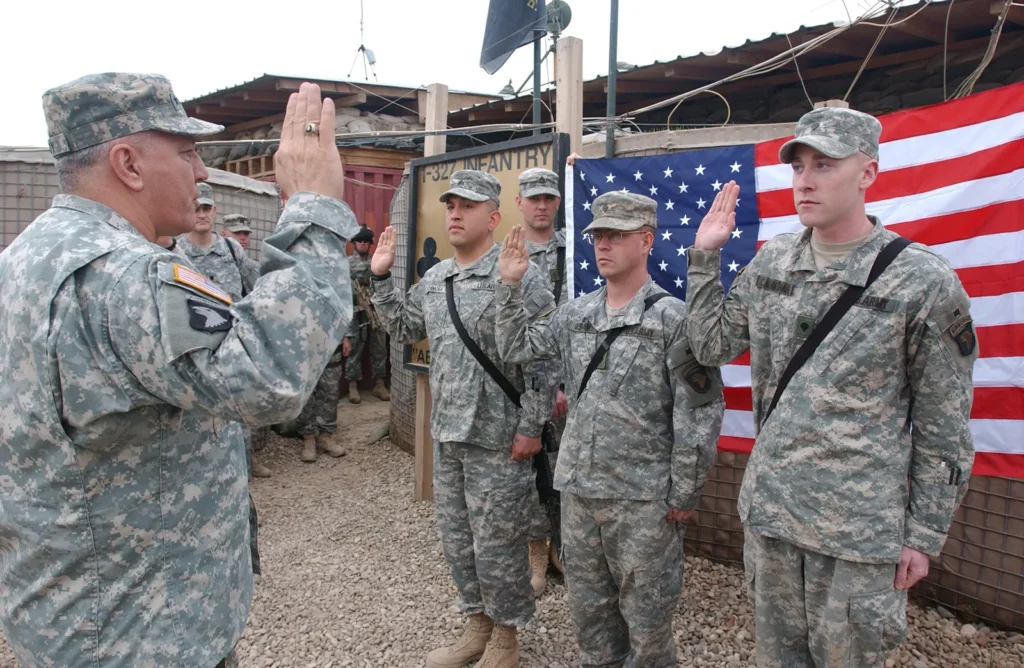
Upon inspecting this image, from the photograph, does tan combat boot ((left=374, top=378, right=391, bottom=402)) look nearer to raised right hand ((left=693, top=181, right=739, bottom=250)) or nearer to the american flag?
the american flag

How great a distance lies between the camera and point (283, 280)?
1.29 metres

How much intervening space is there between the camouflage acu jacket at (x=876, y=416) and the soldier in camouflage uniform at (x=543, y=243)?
5.28 ft

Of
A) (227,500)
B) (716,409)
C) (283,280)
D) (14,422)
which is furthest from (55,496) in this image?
(716,409)

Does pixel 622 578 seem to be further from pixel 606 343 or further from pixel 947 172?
pixel 947 172

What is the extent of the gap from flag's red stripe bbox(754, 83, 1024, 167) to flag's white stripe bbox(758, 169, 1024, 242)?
0.24 meters

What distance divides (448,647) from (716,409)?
171 cm

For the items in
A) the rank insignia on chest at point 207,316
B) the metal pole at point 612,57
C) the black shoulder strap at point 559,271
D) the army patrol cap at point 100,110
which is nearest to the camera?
the rank insignia on chest at point 207,316

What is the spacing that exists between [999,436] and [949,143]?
1.19 meters

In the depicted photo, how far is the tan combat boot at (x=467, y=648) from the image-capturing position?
325cm

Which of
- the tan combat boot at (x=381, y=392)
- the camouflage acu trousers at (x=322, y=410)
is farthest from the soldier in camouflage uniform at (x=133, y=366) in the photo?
the tan combat boot at (x=381, y=392)

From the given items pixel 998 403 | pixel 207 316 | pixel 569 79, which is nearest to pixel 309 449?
pixel 569 79

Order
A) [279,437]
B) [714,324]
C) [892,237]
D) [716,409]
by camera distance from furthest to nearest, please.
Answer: [279,437] < [716,409] < [714,324] < [892,237]

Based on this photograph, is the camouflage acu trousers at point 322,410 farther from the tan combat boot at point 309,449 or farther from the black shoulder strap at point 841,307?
the black shoulder strap at point 841,307

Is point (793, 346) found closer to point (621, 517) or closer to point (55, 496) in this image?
point (621, 517)
